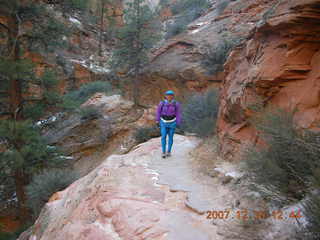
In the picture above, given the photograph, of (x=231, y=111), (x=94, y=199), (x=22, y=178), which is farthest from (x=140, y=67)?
(x=94, y=199)

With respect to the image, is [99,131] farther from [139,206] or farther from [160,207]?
[160,207]

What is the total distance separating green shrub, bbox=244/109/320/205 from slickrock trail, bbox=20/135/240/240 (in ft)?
2.33

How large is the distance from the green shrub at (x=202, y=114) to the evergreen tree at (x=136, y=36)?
30.2 feet

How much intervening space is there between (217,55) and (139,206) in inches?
558

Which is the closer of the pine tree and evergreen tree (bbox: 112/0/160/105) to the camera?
the pine tree

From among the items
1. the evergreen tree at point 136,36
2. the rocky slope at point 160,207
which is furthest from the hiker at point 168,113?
the evergreen tree at point 136,36

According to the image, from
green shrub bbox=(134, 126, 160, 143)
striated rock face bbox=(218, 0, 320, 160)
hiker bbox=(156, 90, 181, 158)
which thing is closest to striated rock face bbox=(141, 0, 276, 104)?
green shrub bbox=(134, 126, 160, 143)

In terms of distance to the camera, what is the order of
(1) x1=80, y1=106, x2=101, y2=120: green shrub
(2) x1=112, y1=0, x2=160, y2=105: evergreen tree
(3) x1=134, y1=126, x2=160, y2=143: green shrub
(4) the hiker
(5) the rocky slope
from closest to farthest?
1. (5) the rocky slope
2. (4) the hiker
3. (3) x1=134, y1=126, x2=160, y2=143: green shrub
4. (1) x1=80, y1=106, x2=101, y2=120: green shrub
5. (2) x1=112, y1=0, x2=160, y2=105: evergreen tree

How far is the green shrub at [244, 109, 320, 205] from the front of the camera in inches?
105

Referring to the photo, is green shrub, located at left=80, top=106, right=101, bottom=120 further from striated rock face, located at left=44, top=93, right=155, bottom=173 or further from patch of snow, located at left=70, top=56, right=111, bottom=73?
patch of snow, located at left=70, top=56, right=111, bottom=73

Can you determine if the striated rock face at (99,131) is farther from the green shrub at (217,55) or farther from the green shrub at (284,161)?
the green shrub at (284,161)

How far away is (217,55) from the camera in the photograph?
1631cm

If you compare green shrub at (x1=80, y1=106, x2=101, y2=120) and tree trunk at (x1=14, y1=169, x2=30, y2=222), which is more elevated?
green shrub at (x1=80, y1=106, x2=101, y2=120)

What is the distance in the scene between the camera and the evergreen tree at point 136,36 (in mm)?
19016
